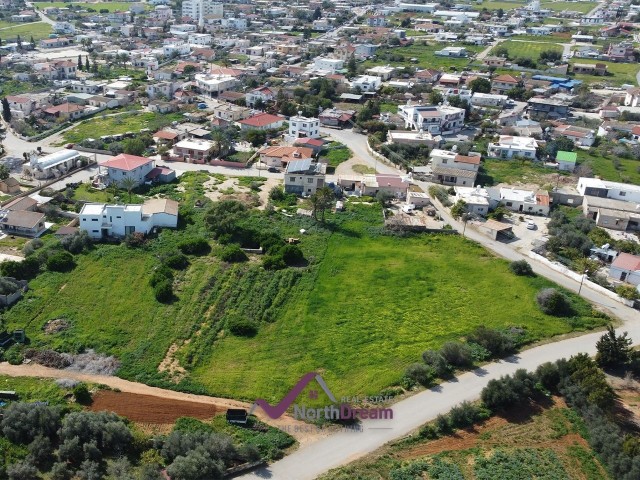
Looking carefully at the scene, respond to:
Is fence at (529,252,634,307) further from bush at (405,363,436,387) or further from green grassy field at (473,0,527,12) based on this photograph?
green grassy field at (473,0,527,12)

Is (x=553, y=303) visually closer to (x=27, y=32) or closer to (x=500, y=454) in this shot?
(x=500, y=454)

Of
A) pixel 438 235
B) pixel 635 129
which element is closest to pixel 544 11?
pixel 635 129

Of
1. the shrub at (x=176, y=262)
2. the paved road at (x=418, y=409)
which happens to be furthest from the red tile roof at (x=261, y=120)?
the paved road at (x=418, y=409)

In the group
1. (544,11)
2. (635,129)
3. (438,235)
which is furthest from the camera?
(544,11)

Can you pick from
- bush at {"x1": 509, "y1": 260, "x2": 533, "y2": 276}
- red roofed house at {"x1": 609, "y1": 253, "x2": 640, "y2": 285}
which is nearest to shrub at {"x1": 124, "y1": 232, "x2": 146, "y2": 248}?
bush at {"x1": 509, "y1": 260, "x2": 533, "y2": 276}

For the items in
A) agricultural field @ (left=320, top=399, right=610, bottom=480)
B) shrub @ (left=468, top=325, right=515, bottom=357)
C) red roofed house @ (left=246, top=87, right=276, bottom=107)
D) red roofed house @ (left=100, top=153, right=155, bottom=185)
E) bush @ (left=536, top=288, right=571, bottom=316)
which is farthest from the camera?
red roofed house @ (left=246, top=87, right=276, bottom=107)

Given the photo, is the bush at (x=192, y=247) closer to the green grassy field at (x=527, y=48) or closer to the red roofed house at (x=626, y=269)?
the red roofed house at (x=626, y=269)

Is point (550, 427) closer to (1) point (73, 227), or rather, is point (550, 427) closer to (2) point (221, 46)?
(1) point (73, 227)

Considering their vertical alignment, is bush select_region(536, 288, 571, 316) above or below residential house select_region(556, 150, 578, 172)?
below
